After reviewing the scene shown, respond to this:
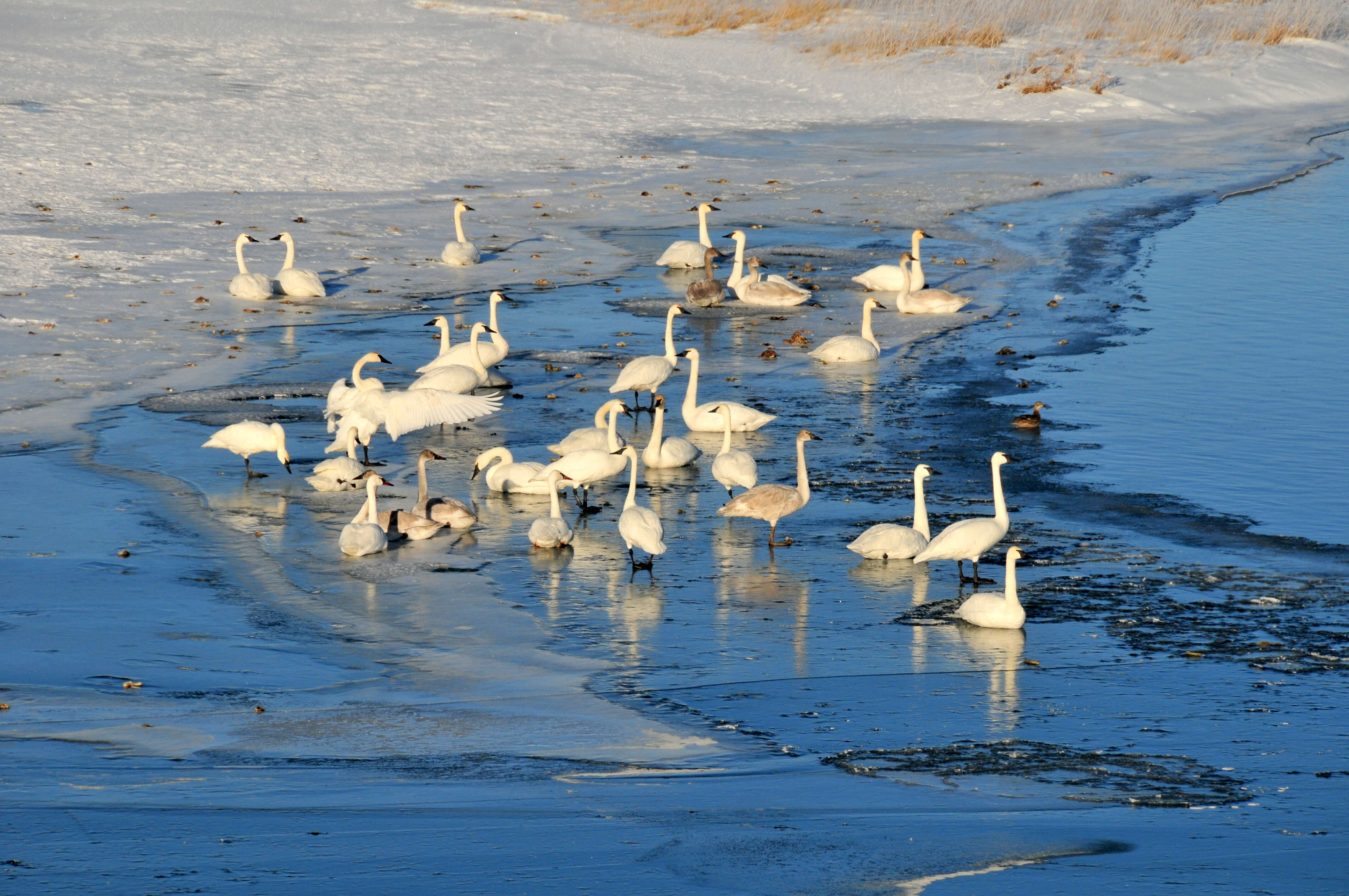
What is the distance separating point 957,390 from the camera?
14.1 m

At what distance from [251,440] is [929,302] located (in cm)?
845

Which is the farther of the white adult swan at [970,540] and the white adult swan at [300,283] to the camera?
the white adult swan at [300,283]

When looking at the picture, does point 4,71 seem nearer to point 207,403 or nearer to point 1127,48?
point 207,403

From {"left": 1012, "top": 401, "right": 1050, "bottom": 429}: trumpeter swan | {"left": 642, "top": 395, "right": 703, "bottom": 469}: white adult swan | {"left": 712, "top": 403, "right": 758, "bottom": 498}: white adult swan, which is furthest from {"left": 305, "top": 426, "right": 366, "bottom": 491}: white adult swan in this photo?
{"left": 1012, "top": 401, "right": 1050, "bottom": 429}: trumpeter swan

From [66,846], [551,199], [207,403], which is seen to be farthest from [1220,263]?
[66,846]

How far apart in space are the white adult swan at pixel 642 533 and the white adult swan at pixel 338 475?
2.32 meters

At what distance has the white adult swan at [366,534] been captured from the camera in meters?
9.63

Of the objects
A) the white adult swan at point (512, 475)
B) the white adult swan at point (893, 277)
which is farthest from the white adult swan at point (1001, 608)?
the white adult swan at point (893, 277)

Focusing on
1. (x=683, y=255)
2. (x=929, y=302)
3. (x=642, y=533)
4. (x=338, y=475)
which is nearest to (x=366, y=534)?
(x=338, y=475)

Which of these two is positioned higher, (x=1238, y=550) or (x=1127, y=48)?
(x=1127, y=48)

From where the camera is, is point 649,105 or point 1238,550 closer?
point 1238,550

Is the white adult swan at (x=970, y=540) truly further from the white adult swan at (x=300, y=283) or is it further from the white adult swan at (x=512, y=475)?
the white adult swan at (x=300, y=283)

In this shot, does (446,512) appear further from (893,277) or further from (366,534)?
(893,277)

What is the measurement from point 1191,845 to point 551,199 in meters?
19.1
